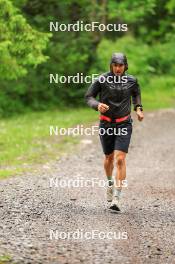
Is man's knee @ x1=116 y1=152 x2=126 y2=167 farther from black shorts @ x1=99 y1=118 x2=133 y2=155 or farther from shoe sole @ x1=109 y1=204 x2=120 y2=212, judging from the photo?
shoe sole @ x1=109 y1=204 x2=120 y2=212

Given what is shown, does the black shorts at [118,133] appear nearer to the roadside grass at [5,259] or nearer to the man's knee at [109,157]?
the man's knee at [109,157]

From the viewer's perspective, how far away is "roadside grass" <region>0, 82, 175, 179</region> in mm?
18297

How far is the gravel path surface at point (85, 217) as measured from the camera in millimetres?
9023

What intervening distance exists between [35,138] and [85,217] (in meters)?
11.5

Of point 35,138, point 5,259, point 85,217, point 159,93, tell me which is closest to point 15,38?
point 35,138

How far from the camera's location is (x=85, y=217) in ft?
37.0

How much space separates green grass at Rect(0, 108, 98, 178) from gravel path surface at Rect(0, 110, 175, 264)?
74 centimetres

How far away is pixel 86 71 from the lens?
31875mm

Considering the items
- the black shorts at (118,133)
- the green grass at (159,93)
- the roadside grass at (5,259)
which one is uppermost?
the black shorts at (118,133)

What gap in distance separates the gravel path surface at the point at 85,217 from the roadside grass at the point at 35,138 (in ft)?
2.35

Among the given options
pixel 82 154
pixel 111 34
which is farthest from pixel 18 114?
pixel 111 34

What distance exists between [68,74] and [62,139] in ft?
28.6

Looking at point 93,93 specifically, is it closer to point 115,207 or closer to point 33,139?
point 115,207

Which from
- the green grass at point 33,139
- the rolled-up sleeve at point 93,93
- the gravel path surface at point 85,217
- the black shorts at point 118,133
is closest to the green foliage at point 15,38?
the green grass at point 33,139
